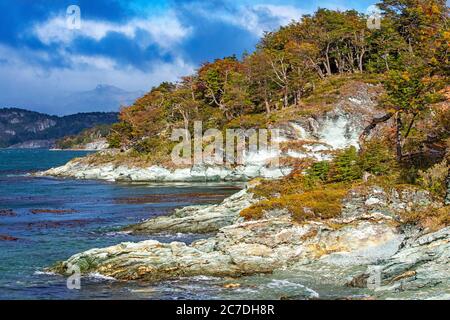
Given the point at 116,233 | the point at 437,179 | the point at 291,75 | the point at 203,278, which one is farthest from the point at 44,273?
the point at 291,75

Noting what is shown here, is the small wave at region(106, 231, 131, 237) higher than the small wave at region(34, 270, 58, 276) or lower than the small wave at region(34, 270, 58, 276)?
higher

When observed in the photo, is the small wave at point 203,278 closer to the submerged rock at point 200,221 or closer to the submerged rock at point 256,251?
the submerged rock at point 256,251

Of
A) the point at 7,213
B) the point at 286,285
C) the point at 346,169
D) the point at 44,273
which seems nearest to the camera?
the point at 286,285

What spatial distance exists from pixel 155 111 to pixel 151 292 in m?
86.6

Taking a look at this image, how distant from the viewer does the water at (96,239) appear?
70.7 feet

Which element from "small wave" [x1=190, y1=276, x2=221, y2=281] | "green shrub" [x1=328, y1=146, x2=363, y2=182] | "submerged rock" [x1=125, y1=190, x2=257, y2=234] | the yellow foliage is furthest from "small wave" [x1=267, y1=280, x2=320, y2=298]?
"green shrub" [x1=328, y1=146, x2=363, y2=182]

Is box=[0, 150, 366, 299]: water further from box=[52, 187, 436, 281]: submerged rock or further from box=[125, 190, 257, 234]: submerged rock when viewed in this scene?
box=[125, 190, 257, 234]: submerged rock

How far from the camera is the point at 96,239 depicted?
1388 inches

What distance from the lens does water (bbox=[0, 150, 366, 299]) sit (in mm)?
21547

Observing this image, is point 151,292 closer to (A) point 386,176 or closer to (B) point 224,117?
(A) point 386,176

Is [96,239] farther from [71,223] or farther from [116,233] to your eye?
[71,223]

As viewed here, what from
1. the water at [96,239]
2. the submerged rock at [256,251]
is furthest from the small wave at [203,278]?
the submerged rock at [256,251]

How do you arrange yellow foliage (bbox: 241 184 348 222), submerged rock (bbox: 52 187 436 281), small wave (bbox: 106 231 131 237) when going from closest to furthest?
submerged rock (bbox: 52 187 436 281)
yellow foliage (bbox: 241 184 348 222)
small wave (bbox: 106 231 131 237)
